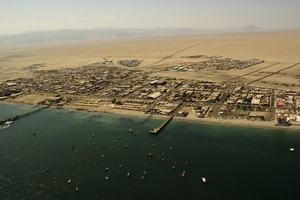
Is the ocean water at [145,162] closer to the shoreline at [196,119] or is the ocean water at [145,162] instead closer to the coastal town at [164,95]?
the shoreline at [196,119]

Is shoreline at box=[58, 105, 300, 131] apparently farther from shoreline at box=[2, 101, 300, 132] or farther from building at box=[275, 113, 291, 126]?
building at box=[275, 113, 291, 126]

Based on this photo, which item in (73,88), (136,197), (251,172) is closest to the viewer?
(136,197)

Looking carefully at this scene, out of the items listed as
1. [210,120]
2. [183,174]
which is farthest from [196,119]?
[183,174]

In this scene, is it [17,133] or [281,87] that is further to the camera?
[281,87]

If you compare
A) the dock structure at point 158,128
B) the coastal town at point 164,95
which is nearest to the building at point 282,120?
the coastal town at point 164,95

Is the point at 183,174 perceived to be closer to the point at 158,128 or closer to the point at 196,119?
the point at 158,128

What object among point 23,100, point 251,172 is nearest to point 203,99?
point 251,172

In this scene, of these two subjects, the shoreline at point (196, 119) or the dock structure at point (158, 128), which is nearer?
the shoreline at point (196, 119)

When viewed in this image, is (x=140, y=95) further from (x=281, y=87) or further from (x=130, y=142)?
(x=281, y=87)
